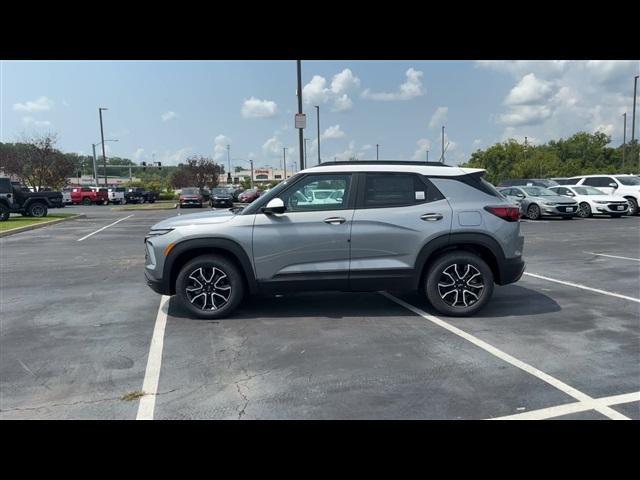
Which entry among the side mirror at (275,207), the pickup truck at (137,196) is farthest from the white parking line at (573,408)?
the pickup truck at (137,196)

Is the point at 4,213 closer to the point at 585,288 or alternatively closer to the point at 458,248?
the point at 458,248

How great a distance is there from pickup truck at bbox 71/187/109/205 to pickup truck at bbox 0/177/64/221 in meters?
23.3

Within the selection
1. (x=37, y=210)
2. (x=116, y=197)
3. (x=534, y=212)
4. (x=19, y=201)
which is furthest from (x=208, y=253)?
(x=116, y=197)

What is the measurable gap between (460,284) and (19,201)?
23.6 m

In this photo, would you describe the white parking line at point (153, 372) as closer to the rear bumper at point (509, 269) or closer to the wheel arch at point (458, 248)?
the wheel arch at point (458, 248)

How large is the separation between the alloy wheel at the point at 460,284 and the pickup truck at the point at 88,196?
4692cm

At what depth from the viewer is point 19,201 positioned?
22609 mm

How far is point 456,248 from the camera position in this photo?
575 centimetres

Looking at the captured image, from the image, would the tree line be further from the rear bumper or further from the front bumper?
the rear bumper

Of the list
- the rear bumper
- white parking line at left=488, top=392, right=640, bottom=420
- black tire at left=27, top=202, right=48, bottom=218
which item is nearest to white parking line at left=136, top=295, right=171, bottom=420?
white parking line at left=488, top=392, right=640, bottom=420
